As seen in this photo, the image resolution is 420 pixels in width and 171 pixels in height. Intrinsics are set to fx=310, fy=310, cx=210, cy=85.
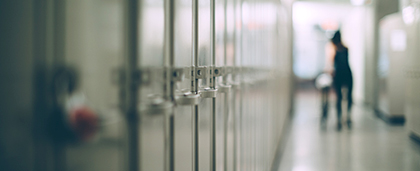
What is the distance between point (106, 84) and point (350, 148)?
448cm

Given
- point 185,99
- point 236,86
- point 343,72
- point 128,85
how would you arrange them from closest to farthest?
point 128,85, point 185,99, point 236,86, point 343,72

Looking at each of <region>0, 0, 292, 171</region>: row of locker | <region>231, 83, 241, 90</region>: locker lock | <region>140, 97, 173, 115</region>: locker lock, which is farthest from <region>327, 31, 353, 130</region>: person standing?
<region>140, 97, 173, 115</region>: locker lock

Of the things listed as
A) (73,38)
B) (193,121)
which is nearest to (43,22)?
(73,38)

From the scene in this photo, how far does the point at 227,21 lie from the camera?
1648mm

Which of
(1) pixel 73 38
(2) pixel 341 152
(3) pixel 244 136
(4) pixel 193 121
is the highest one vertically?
(1) pixel 73 38

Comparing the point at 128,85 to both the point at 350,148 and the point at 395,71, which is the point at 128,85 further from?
the point at 395,71

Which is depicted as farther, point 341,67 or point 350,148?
point 341,67

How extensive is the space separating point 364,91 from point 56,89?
398 inches

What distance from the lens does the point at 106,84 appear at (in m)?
0.67

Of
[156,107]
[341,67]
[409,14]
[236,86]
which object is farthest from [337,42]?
[156,107]

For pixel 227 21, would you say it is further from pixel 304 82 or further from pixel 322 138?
pixel 304 82

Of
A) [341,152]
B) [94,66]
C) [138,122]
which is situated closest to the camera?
[94,66]

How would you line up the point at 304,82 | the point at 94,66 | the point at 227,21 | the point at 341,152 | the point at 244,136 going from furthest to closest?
the point at 304,82, the point at 341,152, the point at 244,136, the point at 227,21, the point at 94,66

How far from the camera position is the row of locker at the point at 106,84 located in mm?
525
